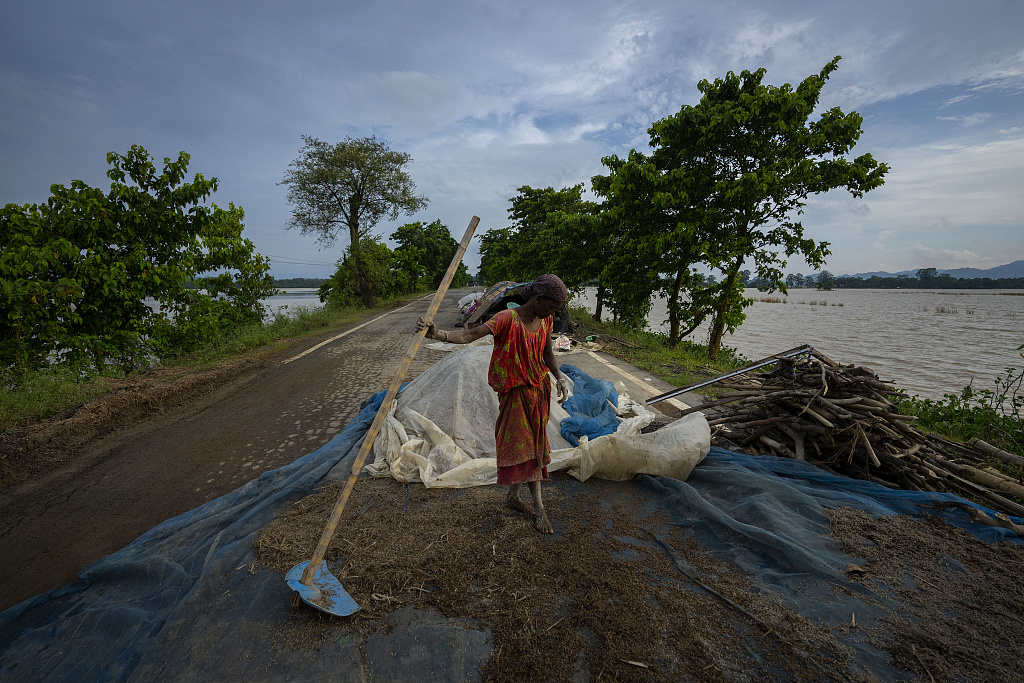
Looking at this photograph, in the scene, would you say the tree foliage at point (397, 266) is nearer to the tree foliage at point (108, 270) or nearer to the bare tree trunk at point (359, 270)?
the bare tree trunk at point (359, 270)

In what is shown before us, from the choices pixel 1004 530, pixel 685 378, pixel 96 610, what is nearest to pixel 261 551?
pixel 96 610

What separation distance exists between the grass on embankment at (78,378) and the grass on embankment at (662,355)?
7.72 meters

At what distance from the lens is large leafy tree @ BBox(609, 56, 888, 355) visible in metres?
7.95

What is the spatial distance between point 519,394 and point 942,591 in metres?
2.33

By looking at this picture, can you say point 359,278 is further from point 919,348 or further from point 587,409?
point 919,348

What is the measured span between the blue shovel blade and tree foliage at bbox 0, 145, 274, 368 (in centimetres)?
567

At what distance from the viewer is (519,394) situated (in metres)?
2.67

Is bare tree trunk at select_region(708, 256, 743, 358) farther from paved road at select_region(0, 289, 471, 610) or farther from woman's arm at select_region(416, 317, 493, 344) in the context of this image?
woman's arm at select_region(416, 317, 493, 344)

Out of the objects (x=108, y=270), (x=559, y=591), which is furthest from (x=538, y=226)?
(x=559, y=591)

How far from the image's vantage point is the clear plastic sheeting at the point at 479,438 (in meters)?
3.17

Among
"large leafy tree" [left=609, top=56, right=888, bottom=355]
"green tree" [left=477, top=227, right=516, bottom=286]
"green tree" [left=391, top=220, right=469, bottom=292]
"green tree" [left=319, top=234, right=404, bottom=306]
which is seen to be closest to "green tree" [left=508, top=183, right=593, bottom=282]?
"green tree" [left=477, top=227, right=516, bottom=286]

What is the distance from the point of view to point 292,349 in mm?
9445

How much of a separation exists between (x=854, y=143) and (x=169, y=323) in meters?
13.5

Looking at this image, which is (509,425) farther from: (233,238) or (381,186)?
(381,186)
